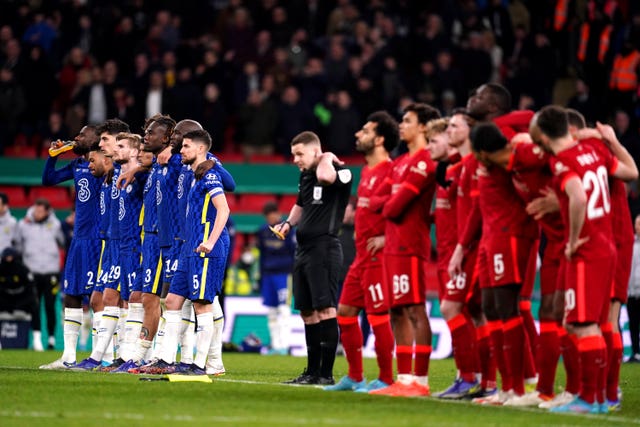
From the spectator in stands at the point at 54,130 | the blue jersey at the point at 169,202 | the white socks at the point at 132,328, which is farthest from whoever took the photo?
the spectator in stands at the point at 54,130

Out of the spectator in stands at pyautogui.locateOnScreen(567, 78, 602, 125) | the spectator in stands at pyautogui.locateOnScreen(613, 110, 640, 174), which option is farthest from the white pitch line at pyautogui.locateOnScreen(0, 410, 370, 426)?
the spectator in stands at pyautogui.locateOnScreen(567, 78, 602, 125)

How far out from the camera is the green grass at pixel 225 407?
9.07m

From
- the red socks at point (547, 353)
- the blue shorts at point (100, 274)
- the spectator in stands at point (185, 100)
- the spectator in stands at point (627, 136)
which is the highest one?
the spectator in stands at point (185, 100)

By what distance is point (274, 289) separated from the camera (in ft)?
69.7

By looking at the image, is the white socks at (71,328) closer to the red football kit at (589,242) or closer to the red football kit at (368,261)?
the red football kit at (368,261)

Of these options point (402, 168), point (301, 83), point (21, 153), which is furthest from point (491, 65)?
point (402, 168)

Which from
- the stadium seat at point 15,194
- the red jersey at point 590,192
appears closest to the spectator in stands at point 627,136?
the stadium seat at point 15,194

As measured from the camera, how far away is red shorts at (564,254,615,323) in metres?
9.62

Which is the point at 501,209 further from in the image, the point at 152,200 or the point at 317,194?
the point at 152,200

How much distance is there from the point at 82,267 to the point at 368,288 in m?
4.51

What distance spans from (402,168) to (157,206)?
364cm

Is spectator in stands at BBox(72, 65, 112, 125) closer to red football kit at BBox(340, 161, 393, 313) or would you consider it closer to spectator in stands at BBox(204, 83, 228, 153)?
spectator in stands at BBox(204, 83, 228, 153)

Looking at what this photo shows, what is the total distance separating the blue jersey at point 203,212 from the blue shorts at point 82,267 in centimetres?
220

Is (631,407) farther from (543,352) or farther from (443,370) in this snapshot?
(443,370)
